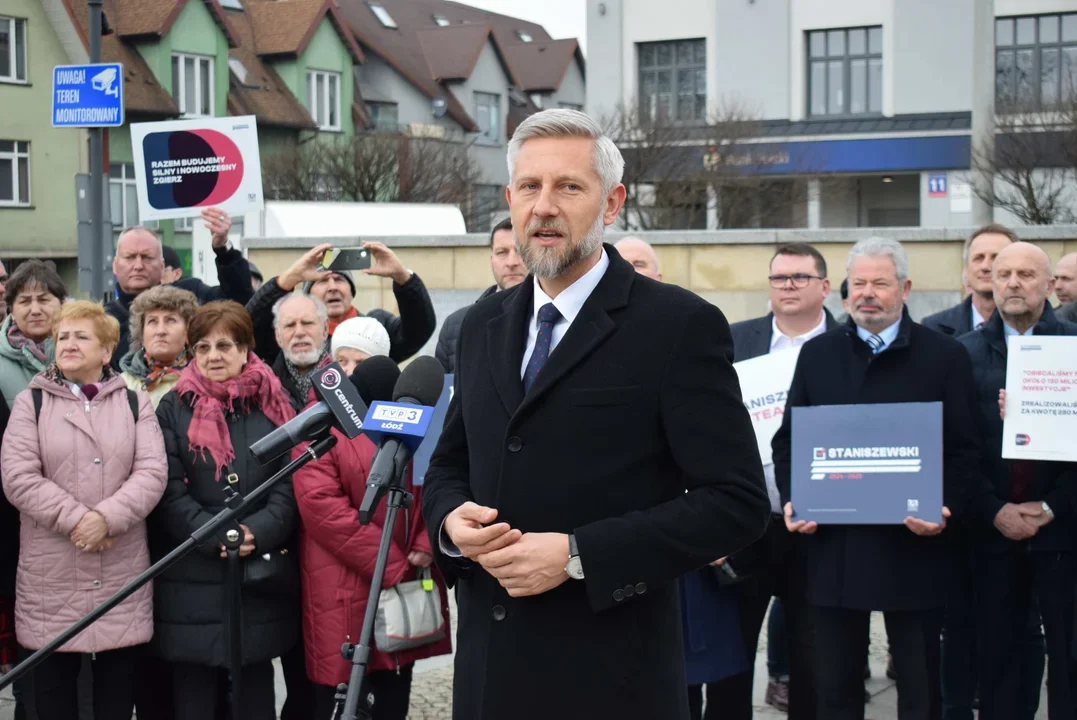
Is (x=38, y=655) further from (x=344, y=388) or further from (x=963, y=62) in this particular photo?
(x=963, y=62)

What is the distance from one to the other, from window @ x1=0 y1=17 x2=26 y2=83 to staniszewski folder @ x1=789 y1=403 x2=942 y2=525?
117 ft

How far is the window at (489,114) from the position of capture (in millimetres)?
58094

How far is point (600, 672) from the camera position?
120 inches

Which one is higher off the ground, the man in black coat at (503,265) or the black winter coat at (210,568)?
the man in black coat at (503,265)

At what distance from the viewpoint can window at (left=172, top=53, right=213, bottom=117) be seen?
42156 mm

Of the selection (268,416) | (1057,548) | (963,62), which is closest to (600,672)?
(268,416)

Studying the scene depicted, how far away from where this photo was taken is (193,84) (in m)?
42.7

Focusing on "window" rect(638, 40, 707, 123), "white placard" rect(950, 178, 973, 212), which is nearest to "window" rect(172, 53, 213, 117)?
"window" rect(638, 40, 707, 123)

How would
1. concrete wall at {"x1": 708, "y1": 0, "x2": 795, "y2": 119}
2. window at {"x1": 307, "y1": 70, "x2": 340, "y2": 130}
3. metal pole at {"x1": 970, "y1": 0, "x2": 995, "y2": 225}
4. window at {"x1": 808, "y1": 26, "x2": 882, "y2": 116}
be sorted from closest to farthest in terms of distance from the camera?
metal pole at {"x1": 970, "y1": 0, "x2": 995, "y2": 225} → window at {"x1": 808, "y1": 26, "x2": 882, "y2": 116} → concrete wall at {"x1": 708, "y1": 0, "x2": 795, "y2": 119} → window at {"x1": 307, "y1": 70, "x2": 340, "y2": 130}

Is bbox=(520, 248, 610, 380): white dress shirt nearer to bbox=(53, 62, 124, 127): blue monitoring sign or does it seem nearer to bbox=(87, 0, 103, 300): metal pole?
bbox=(53, 62, 124, 127): blue monitoring sign

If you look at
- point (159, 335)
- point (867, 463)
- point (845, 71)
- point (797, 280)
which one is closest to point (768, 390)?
point (797, 280)

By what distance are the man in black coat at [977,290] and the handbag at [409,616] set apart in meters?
3.16

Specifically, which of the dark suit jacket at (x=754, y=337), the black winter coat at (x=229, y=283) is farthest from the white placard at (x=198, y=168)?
the dark suit jacket at (x=754, y=337)

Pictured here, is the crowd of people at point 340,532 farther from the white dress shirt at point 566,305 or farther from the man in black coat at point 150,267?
the white dress shirt at point 566,305
